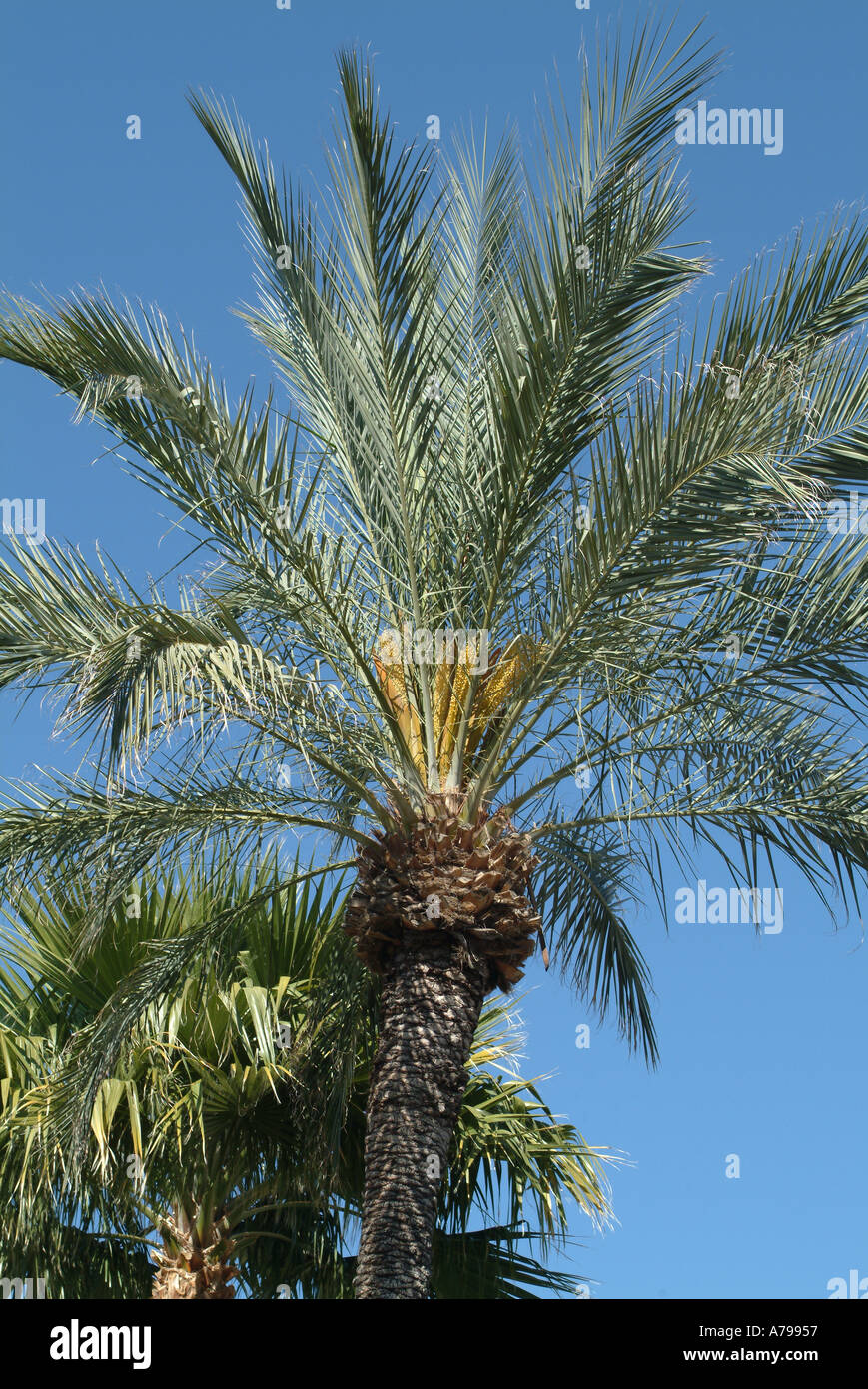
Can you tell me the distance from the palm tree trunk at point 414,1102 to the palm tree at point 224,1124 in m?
1.20

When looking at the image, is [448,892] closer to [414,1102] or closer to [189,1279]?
[414,1102]

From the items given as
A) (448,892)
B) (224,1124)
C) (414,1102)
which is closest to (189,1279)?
(224,1124)

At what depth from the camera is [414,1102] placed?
727 cm

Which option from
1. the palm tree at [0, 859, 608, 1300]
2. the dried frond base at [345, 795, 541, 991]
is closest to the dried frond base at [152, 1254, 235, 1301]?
the palm tree at [0, 859, 608, 1300]

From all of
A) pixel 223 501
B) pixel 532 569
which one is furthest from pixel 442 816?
pixel 223 501

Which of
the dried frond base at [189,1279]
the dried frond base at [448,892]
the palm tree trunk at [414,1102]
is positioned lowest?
the dried frond base at [189,1279]

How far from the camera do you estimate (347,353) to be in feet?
27.1

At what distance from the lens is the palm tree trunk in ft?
22.8

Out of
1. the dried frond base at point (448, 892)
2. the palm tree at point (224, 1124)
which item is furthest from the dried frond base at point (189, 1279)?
the dried frond base at point (448, 892)

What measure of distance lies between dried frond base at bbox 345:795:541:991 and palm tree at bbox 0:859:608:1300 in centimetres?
102

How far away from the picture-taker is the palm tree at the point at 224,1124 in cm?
864

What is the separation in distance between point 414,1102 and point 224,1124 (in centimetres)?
214

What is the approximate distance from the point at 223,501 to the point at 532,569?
1.71 metres

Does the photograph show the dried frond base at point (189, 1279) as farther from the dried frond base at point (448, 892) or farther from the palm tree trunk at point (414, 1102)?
the dried frond base at point (448, 892)
